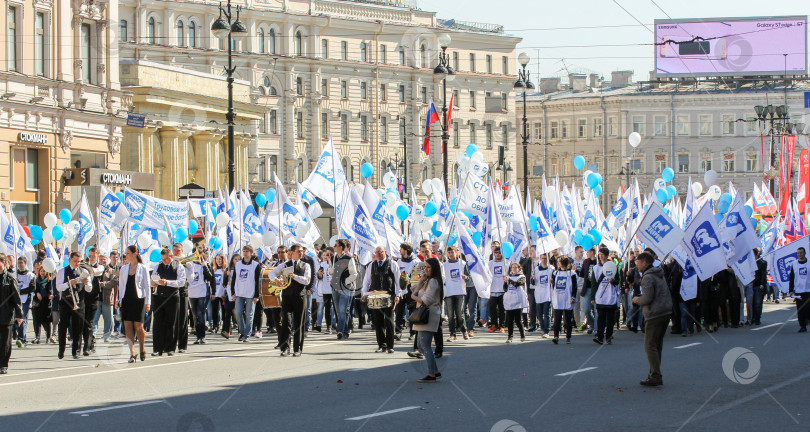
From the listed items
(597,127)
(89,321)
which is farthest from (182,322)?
(597,127)

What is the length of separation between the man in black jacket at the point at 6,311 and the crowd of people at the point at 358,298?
0.06 ft

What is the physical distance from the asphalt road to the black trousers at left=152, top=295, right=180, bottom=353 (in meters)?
Result: 0.30

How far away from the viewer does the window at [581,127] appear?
96500 millimetres

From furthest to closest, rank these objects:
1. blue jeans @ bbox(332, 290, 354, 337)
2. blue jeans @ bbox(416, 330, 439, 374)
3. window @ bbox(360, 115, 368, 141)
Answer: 1. window @ bbox(360, 115, 368, 141)
2. blue jeans @ bbox(332, 290, 354, 337)
3. blue jeans @ bbox(416, 330, 439, 374)

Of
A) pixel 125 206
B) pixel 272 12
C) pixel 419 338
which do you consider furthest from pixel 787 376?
pixel 272 12

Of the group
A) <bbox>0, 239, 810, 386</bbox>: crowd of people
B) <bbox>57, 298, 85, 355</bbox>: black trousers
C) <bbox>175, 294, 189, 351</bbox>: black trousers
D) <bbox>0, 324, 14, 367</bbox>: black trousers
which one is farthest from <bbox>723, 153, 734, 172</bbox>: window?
<bbox>0, 324, 14, 367</bbox>: black trousers

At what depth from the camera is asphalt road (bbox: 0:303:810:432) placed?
11.1 metres

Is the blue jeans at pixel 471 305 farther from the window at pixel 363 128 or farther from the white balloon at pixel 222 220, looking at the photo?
the window at pixel 363 128

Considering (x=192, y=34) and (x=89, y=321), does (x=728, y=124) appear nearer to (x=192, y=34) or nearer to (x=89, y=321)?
(x=192, y=34)

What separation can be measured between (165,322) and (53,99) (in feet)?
67.0

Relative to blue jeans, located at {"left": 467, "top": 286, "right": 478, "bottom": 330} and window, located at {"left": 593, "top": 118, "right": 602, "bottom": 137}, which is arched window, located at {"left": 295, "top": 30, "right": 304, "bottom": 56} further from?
blue jeans, located at {"left": 467, "top": 286, "right": 478, "bottom": 330}

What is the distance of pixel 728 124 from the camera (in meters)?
93.8

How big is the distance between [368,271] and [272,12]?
6214 cm

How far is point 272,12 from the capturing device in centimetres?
7862
